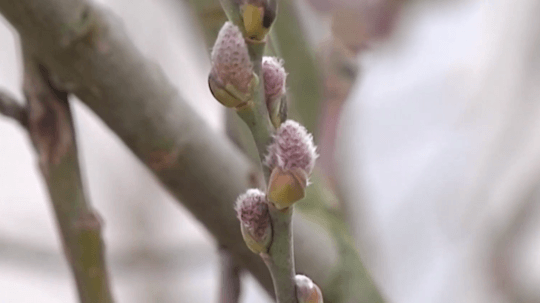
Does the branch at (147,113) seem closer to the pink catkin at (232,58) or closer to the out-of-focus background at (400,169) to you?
the pink catkin at (232,58)

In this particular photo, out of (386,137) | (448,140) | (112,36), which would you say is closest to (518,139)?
(448,140)

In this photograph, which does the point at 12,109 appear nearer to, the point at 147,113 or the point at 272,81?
the point at 147,113

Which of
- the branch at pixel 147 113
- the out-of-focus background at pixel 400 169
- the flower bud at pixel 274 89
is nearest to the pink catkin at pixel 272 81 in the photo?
the flower bud at pixel 274 89

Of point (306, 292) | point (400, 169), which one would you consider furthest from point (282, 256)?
point (400, 169)

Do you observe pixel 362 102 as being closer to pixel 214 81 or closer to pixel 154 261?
pixel 154 261

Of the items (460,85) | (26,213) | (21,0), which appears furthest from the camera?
(460,85)
